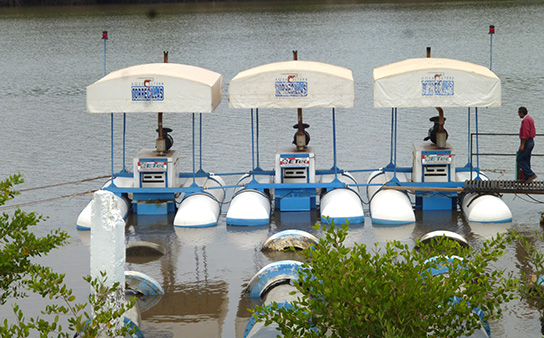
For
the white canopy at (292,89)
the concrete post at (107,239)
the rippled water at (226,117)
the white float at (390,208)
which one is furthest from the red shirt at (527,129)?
the concrete post at (107,239)

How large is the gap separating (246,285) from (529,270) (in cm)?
411

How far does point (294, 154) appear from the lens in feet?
55.0

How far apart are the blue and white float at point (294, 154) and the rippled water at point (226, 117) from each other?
0.37m

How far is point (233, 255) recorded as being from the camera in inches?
555

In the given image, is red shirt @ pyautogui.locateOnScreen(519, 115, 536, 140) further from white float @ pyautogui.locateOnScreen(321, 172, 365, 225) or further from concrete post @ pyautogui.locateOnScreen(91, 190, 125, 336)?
concrete post @ pyautogui.locateOnScreen(91, 190, 125, 336)

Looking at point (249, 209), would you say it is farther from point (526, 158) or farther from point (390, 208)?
point (526, 158)

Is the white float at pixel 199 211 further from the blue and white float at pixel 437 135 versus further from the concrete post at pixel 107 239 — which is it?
the concrete post at pixel 107 239

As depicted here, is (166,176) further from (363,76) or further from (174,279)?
(363,76)

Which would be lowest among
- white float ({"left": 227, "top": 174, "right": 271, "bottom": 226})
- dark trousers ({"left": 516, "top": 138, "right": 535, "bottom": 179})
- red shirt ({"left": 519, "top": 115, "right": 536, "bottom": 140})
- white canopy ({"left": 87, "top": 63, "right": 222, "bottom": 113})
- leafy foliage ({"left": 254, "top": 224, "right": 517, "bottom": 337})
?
leafy foliage ({"left": 254, "top": 224, "right": 517, "bottom": 337})

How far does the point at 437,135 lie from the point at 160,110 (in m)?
5.33

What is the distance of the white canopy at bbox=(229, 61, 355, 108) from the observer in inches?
633

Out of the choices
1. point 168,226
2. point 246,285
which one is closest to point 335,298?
point 246,285

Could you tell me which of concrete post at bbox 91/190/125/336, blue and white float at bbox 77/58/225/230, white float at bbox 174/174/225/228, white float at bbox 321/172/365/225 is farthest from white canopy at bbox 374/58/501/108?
concrete post at bbox 91/190/125/336

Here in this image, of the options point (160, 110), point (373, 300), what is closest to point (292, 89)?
point (160, 110)
